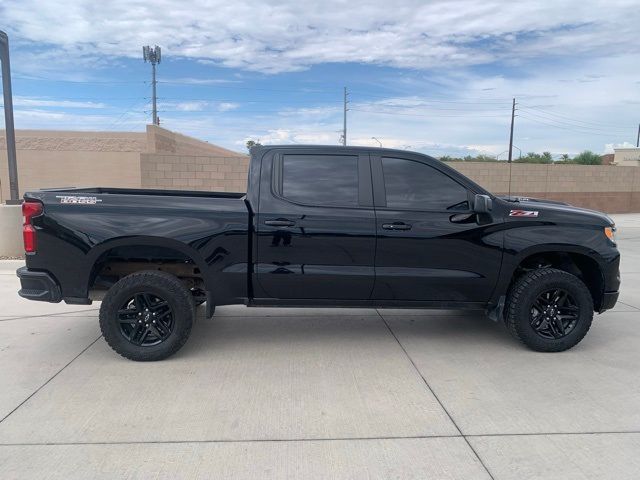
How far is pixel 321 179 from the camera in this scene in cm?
493

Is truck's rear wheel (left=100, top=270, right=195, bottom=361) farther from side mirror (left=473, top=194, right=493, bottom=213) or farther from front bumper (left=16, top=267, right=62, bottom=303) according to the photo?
side mirror (left=473, top=194, right=493, bottom=213)

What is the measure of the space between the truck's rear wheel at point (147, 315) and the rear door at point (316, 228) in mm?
740

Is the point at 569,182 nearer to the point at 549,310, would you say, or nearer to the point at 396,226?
the point at 549,310

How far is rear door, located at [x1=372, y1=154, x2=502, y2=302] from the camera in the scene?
15.9 feet

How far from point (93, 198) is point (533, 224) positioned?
3.98 metres

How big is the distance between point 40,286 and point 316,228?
8.15 ft

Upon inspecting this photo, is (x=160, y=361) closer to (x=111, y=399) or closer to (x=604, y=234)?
(x=111, y=399)

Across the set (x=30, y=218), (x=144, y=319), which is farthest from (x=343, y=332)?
(x=30, y=218)

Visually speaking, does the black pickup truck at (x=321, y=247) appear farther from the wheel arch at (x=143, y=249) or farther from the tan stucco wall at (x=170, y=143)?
the tan stucco wall at (x=170, y=143)

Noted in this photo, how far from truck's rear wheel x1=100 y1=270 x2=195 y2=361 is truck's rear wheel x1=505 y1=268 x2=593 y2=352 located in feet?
A: 9.95

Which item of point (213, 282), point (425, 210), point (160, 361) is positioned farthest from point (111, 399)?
point (425, 210)

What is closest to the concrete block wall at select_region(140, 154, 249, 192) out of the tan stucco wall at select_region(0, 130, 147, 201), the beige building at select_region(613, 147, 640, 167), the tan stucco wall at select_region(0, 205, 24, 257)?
the tan stucco wall at select_region(0, 130, 147, 201)

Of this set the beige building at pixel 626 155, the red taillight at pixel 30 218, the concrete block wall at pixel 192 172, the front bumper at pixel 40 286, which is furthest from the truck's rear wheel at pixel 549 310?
the beige building at pixel 626 155

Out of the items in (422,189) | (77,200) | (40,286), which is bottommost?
(40,286)
